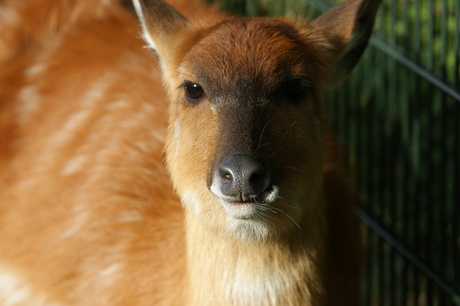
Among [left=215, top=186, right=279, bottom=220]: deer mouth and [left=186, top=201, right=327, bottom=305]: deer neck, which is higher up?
[left=215, top=186, right=279, bottom=220]: deer mouth

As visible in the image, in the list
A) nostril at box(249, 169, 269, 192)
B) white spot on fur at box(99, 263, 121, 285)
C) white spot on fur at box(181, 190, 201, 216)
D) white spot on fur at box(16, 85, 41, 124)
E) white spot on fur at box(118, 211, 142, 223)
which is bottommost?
white spot on fur at box(99, 263, 121, 285)

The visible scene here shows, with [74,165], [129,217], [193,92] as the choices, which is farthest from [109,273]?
[193,92]

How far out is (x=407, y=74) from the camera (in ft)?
18.1

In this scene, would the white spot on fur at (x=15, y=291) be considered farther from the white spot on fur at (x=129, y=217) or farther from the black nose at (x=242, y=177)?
the black nose at (x=242, y=177)

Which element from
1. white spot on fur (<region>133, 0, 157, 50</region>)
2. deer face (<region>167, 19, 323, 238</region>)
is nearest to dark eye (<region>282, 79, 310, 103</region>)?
deer face (<region>167, 19, 323, 238</region>)

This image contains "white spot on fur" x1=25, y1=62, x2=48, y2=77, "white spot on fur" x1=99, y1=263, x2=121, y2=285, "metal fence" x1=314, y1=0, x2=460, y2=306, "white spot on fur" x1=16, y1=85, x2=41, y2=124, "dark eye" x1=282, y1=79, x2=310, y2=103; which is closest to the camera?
"dark eye" x1=282, y1=79, x2=310, y2=103

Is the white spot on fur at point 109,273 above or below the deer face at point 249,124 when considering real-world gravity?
below

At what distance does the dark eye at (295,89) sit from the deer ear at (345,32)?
34 centimetres

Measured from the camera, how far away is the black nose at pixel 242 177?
3.26 meters

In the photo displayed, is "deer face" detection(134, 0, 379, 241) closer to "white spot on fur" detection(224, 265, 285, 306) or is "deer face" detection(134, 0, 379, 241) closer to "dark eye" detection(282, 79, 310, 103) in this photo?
"dark eye" detection(282, 79, 310, 103)

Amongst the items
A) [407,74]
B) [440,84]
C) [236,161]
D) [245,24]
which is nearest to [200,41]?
[245,24]

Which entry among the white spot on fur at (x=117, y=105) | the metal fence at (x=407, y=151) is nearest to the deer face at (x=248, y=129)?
the metal fence at (x=407, y=151)

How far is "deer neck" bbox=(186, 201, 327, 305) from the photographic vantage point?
379 cm

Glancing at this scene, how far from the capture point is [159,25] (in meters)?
4.22
